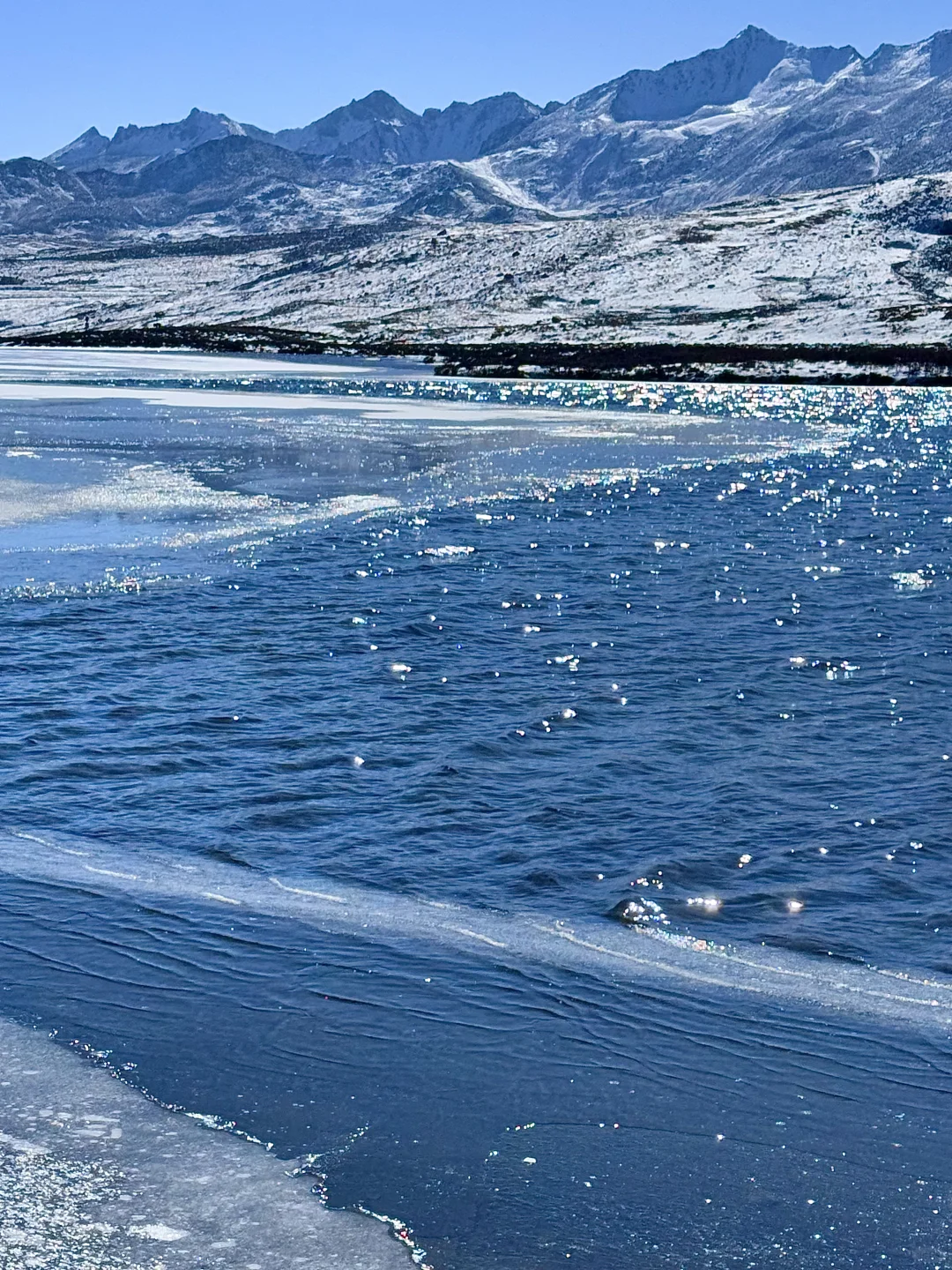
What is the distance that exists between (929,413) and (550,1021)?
70.3 meters

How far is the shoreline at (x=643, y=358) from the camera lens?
4090 inches

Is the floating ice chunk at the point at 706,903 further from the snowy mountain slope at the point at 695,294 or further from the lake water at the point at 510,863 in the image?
the snowy mountain slope at the point at 695,294

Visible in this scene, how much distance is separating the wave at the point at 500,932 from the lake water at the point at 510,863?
4 centimetres

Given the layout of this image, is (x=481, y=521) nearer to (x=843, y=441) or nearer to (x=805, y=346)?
(x=843, y=441)

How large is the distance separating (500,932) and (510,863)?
5.50 ft

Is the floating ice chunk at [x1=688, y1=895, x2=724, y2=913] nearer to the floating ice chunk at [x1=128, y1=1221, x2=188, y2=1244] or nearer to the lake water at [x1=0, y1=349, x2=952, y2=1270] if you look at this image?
the lake water at [x1=0, y1=349, x2=952, y2=1270]

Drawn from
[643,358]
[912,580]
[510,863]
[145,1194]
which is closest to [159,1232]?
[145,1194]

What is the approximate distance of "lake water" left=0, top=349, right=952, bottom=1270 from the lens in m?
8.93

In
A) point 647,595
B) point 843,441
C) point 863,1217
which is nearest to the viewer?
point 863,1217

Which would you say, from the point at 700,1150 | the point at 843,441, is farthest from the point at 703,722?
the point at 843,441

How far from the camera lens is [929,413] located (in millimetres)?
75188

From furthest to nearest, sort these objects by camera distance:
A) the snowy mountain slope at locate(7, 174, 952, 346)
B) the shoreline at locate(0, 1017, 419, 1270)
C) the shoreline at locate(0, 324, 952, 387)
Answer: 1. the snowy mountain slope at locate(7, 174, 952, 346)
2. the shoreline at locate(0, 324, 952, 387)
3. the shoreline at locate(0, 1017, 419, 1270)

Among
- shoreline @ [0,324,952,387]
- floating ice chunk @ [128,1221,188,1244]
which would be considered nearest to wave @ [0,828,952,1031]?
floating ice chunk @ [128,1221,188,1244]

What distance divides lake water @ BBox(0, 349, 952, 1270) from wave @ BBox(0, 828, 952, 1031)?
0.04 meters
